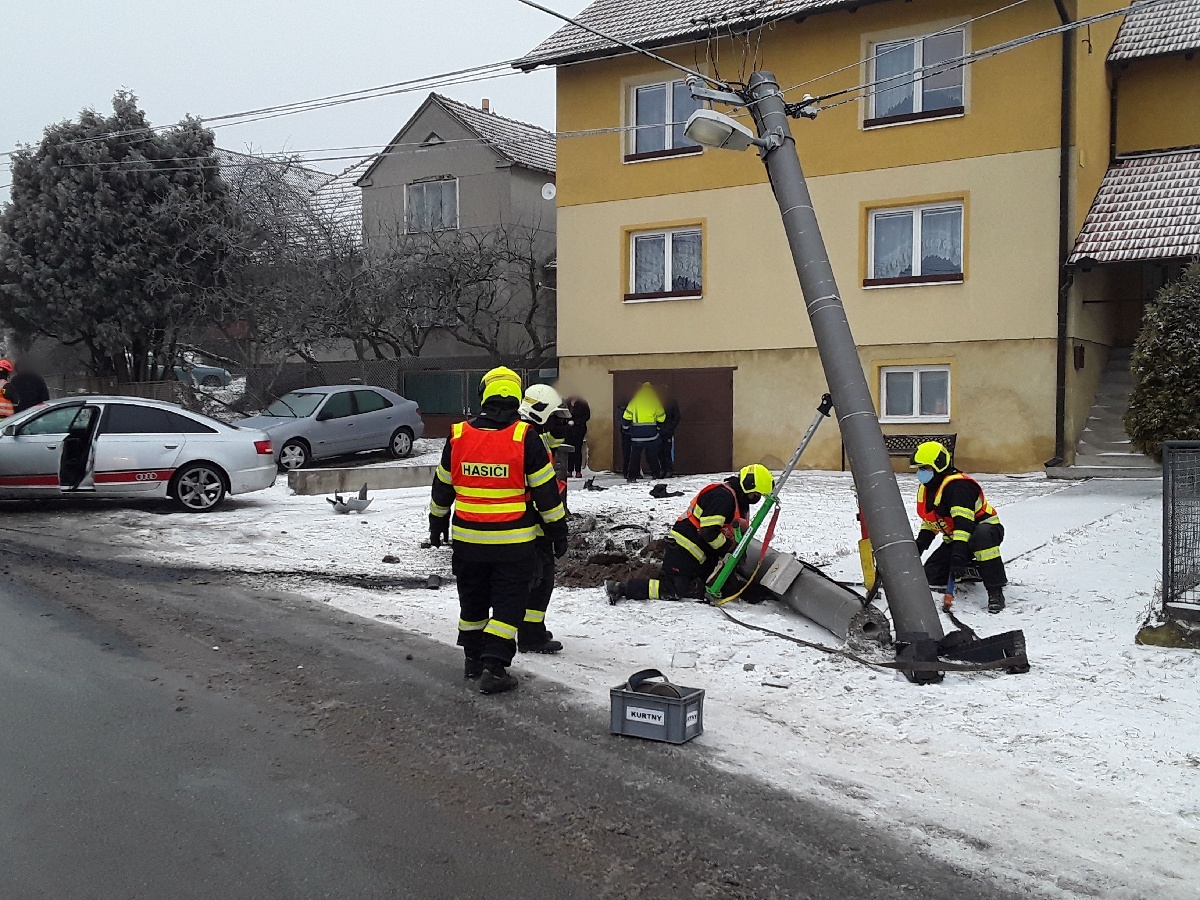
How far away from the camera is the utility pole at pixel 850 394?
706 cm

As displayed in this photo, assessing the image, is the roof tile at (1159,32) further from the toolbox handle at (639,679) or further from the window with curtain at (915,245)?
A: the toolbox handle at (639,679)

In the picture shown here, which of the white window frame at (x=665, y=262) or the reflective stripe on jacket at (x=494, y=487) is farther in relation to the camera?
the white window frame at (x=665, y=262)

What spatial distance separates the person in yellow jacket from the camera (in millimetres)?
17172

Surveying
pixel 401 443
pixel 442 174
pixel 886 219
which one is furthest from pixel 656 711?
pixel 442 174

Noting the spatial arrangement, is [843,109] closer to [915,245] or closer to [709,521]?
[915,245]

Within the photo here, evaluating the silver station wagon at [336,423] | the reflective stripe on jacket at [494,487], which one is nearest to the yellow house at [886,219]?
the silver station wagon at [336,423]

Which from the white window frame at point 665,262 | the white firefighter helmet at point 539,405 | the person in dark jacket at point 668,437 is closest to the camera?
the white firefighter helmet at point 539,405

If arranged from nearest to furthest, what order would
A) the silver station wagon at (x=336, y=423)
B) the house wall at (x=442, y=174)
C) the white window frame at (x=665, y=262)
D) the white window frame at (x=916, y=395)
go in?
the white window frame at (x=916, y=395)
the silver station wagon at (x=336, y=423)
the white window frame at (x=665, y=262)
the house wall at (x=442, y=174)

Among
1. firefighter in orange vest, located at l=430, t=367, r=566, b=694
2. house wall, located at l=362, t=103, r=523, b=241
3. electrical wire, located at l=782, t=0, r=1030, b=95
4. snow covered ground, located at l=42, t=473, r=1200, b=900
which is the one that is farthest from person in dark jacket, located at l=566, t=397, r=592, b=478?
firefighter in orange vest, located at l=430, t=367, r=566, b=694

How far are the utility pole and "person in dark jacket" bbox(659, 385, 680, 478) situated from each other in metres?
10.1

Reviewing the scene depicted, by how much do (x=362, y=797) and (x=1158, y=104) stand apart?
1930 centimetres

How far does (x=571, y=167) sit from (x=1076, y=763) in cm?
1676

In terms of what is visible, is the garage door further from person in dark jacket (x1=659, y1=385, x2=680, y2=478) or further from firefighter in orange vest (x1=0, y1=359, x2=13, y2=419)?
firefighter in orange vest (x1=0, y1=359, x2=13, y2=419)

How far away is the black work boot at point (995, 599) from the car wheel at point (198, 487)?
961 cm
